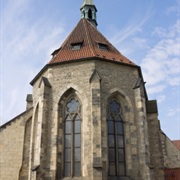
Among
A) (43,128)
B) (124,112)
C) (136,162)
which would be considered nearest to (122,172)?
(136,162)

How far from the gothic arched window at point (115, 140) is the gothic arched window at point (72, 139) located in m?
1.44

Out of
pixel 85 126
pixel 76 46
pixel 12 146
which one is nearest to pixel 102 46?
pixel 76 46

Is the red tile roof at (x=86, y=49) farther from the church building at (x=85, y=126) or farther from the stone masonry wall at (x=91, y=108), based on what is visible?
the stone masonry wall at (x=91, y=108)

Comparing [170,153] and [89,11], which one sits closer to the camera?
[170,153]

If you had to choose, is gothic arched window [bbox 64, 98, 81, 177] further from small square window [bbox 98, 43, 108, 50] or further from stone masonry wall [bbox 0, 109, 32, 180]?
small square window [bbox 98, 43, 108, 50]

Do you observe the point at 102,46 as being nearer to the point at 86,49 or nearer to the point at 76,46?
the point at 86,49

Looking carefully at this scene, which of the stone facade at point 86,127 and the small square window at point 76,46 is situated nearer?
the stone facade at point 86,127

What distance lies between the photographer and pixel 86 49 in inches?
576

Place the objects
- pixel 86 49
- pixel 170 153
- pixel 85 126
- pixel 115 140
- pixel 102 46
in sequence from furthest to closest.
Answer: pixel 170 153, pixel 102 46, pixel 86 49, pixel 115 140, pixel 85 126

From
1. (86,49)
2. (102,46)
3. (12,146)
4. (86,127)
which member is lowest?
(12,146)

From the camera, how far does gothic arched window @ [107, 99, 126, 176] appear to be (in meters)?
12.1

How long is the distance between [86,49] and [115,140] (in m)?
5.19

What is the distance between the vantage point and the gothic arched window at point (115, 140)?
12094mm

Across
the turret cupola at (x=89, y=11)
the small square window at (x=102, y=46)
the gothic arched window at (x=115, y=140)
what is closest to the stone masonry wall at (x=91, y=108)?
the gothic arched window at (x=115, y=140)
